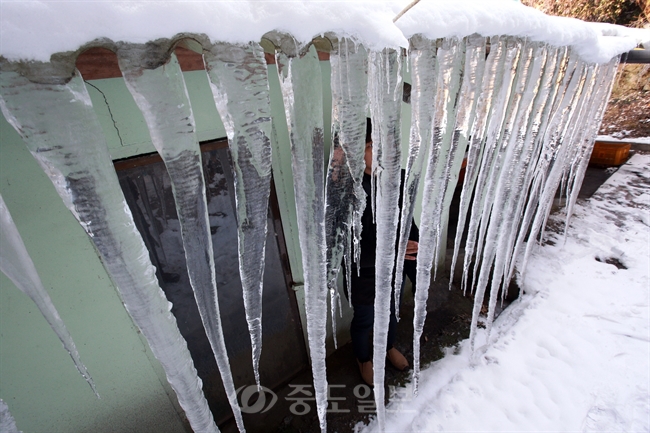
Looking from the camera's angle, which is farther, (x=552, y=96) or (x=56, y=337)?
(x=552, y=96)

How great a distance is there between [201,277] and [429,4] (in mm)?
1506

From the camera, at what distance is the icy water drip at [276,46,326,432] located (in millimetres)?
1072

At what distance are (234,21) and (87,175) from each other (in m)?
0.62

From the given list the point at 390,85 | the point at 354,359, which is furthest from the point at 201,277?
the point at 354,359

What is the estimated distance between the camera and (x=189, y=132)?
0.91m

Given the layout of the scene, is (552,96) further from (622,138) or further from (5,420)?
(622,138)

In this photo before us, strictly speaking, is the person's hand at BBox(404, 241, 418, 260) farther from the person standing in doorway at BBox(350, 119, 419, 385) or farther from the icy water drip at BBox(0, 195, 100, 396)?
the icy water drip at BBox(0, 195, 100, 396)

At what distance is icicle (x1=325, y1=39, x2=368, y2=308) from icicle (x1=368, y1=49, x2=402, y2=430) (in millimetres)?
68

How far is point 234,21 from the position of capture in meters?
0.82

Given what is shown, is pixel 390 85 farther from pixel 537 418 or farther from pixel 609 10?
pixel 609 10

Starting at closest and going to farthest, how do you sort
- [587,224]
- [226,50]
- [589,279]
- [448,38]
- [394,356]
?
1. [226,50]
2. [448,38]
3. [394,356]
4. [589,279]
5. [587,224]

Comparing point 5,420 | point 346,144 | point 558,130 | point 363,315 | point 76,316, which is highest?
point 346,144

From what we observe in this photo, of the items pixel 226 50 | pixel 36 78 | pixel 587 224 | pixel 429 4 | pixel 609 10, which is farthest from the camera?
pixel 609 10

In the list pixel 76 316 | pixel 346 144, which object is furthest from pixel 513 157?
pixel 76 316
